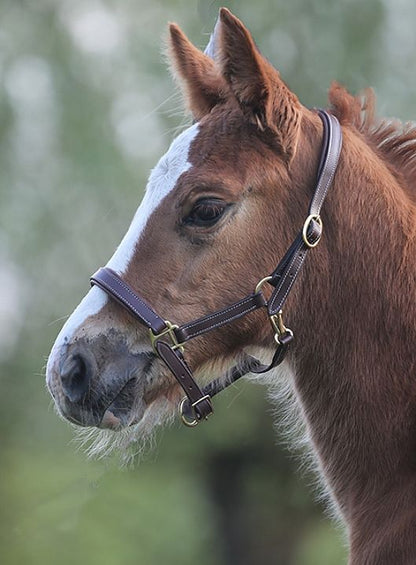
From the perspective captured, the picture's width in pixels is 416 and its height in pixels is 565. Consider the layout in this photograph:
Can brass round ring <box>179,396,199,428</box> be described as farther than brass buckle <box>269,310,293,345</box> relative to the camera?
Yes

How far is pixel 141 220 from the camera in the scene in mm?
4031

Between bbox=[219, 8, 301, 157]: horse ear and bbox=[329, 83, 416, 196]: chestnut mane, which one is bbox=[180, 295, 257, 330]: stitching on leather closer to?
bbox=[219, 8, 301, 157]: horse ear

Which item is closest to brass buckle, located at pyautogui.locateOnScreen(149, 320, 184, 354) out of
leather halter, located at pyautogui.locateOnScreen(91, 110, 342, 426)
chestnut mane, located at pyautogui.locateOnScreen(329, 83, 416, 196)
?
leather halter, located at pyautogui.locateOnScreen(91, 110, 342, 426)

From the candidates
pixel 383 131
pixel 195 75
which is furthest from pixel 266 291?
pixel 195 75

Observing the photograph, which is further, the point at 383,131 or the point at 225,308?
the point at 383,131

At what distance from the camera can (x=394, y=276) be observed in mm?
4059

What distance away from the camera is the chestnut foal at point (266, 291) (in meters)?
3.93

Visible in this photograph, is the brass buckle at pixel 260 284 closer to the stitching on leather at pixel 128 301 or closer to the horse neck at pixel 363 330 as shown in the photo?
the horse neck at pixel 363 330

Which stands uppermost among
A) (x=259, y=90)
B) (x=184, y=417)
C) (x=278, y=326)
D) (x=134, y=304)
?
(x=259, y=90)

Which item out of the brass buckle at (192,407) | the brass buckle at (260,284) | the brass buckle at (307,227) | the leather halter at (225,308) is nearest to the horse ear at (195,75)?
the leather halter at (225,308)

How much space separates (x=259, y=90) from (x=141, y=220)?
753 mm

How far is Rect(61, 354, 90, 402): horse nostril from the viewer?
12.7 feet

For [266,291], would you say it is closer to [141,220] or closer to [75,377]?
[141,220]

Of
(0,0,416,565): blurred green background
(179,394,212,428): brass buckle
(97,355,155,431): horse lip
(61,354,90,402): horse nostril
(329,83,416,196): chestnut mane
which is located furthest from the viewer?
(0,0,416,565): blurred green background
